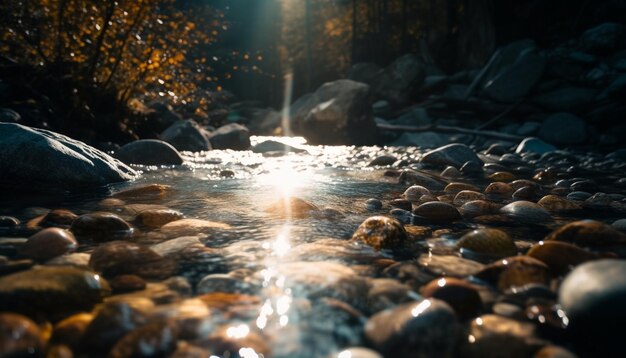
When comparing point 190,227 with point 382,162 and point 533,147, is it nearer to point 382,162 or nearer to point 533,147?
point 382,162

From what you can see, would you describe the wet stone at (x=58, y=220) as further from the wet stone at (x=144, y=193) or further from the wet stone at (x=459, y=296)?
the wet stone at (x=459, y=296)

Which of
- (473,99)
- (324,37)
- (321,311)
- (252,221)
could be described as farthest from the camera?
(324,37)

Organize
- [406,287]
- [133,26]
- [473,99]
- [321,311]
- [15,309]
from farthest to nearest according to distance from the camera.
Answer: [473,99]
[133,26]
[406,287]
[321,311]
[15,309]

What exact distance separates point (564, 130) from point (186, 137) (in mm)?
8983

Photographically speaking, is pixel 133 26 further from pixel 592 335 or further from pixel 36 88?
pixel 592 335

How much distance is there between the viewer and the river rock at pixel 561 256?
1.68m

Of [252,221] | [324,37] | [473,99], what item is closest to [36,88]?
[252,221]

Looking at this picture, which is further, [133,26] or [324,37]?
[324,37]

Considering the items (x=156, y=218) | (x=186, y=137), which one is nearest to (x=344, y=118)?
(x=186, y=137)

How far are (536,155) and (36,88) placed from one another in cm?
929

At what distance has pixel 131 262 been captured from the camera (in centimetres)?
181

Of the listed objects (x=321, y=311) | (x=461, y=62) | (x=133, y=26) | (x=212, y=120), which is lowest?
(x=321, y=311)

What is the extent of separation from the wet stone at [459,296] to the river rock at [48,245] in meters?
1.67

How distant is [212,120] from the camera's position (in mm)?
17828
